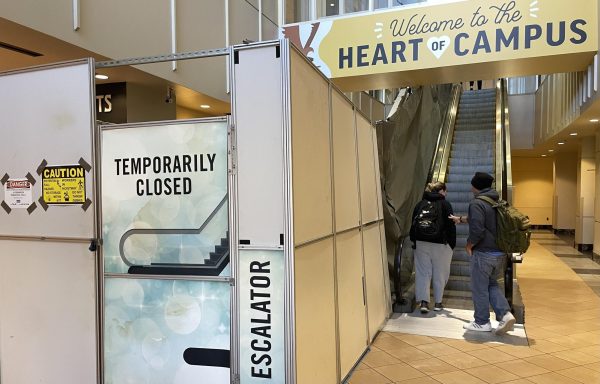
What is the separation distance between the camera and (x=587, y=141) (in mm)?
11047

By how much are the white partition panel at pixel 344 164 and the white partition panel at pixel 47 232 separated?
174 centimetres

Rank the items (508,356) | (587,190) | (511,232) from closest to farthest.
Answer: (508,356) → (511,232) → (587,190)

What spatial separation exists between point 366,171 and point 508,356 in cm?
220

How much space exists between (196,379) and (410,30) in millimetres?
5789

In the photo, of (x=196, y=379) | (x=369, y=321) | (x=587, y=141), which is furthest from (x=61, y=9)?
(x=587, y=141)

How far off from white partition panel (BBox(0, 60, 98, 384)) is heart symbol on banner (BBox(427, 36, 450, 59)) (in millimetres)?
5089

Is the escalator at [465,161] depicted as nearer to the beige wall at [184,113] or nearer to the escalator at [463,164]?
the escalator at [463,164]

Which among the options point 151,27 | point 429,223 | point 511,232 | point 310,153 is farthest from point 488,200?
point 151,27

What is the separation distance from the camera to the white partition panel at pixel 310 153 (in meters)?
2.64

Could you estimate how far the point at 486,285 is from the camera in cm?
483

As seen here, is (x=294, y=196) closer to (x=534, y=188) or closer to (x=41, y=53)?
(x=41, y=53)

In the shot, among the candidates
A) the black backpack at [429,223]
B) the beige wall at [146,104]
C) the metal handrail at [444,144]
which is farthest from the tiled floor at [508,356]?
the beige wall at [146,104]

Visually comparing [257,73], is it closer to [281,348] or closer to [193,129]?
[193,129]

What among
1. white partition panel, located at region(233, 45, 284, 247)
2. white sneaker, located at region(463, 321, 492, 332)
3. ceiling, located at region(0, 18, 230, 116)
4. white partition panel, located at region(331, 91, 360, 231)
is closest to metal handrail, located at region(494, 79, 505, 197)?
white sneaker, located at region(463, 321, 492, 332)
